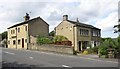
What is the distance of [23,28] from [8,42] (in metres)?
12.5

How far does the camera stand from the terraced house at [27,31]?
52062 millimetres

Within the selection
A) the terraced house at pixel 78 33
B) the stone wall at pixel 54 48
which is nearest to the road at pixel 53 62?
the stone wall at pixel 54 48

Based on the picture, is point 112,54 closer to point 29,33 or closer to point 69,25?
point 69,25

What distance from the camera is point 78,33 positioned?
49469 millimetres


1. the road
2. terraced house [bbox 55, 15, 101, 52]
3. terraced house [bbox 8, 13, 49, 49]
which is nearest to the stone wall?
terraced house [bbox 8, 13, 49, 49]

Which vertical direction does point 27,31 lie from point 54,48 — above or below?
above

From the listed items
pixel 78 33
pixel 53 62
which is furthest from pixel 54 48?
pixel 53 62

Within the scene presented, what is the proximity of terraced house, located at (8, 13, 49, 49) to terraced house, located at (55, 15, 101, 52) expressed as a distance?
403 centimetres

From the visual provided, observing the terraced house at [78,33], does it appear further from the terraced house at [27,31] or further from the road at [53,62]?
the road at [53,62]

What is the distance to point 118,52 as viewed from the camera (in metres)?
27.2

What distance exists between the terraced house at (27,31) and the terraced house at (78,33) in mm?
4033

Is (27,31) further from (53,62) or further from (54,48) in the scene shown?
(53,62)

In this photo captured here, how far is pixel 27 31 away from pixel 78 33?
12.5 meters

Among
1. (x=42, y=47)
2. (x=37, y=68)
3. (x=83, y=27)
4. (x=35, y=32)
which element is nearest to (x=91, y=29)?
(x=83, y=27)
